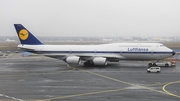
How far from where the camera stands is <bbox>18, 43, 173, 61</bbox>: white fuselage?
44125 millimetres

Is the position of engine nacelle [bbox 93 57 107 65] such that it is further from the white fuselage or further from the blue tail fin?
the blue tail fin

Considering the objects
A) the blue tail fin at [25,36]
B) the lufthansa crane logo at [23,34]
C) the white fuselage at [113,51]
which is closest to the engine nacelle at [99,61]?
the white fuselage at [113,51]

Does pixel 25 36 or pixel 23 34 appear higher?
pixel 23 34

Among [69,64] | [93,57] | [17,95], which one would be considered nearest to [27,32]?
[69,64]

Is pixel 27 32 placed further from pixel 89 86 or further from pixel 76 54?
pixel 89 86

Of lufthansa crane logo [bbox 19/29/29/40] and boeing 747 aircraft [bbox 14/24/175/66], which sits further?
lufthansa crane logo [bbox 19/29/29/40]

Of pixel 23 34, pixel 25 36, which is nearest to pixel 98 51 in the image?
pixel 25 36

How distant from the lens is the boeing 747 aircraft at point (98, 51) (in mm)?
44062

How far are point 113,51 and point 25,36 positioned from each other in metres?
17.8

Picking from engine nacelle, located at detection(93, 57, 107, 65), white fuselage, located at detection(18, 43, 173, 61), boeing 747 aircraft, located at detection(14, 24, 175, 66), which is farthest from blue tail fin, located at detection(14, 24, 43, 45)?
engine nacelle, located at detection(93, 57, 107, 65)

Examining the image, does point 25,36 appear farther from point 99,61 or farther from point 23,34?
point 99,61

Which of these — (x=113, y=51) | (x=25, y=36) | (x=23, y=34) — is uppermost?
(x=23, y=34)

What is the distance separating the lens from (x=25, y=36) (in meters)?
48.5

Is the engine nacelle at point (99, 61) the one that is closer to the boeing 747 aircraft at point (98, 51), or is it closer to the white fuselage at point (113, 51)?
the boeing 747 aircraft at point (98, 51)
